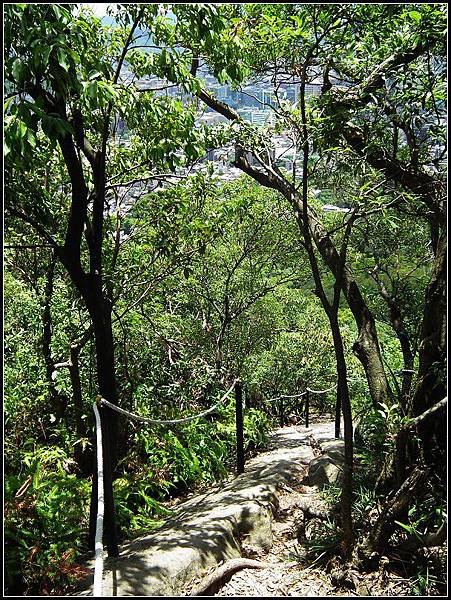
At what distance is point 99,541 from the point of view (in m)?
2.26

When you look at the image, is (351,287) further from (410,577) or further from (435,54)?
(410,577)

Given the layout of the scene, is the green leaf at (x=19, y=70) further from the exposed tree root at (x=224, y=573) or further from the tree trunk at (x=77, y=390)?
the tree trunk at (x=77, y=390)

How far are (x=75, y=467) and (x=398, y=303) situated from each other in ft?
14.9

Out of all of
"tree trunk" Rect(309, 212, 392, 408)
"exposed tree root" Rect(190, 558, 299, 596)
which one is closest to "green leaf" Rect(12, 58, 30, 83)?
"tree trunk" Rect(309, 212, 392, 408)

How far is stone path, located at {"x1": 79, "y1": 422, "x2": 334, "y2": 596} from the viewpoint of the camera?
293 cm

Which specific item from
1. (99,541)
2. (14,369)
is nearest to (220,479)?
(14,369)

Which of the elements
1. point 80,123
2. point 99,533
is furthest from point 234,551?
point 80,123

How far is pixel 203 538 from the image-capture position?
3518 millimetres

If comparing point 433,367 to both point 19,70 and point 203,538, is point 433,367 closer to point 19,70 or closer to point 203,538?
point 203,538

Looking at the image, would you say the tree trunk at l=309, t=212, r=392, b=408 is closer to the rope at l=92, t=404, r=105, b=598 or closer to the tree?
the tree

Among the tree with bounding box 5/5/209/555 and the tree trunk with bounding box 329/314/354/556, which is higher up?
the tree with bounding box 5/5/209/555

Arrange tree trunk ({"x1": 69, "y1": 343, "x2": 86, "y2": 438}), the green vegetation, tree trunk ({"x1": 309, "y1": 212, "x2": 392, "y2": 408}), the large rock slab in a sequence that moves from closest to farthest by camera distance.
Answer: the green vegetation, tree trunk ({"x1": 309, "y1": 212, "x2": 392, "y2": 408}), tree trunk ({"x1": 69, "y1": 343, "x2": 86, "y2": 438}), the large rock slab

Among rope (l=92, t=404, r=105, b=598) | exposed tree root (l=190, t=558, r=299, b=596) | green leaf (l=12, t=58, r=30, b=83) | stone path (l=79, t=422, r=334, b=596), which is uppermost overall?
green leaf (l=12, t=58, r=30, b=83)

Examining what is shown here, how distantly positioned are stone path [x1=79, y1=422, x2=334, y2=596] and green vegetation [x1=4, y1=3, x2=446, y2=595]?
0.26 metres
